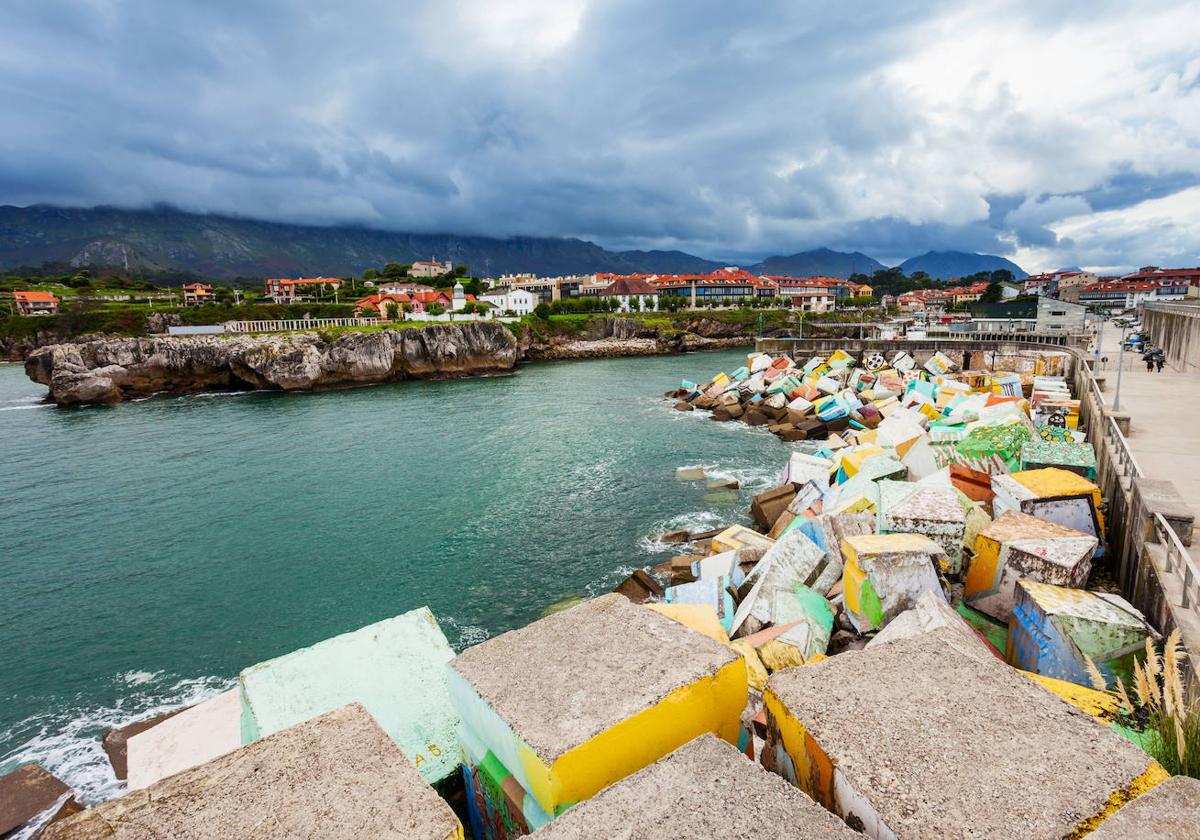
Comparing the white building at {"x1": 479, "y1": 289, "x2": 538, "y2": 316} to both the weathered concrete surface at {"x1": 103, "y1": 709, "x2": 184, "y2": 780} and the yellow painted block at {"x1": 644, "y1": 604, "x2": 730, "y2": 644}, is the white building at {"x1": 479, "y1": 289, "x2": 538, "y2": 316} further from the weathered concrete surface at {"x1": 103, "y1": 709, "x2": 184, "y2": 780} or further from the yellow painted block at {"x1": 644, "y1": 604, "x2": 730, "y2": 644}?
the yellow painted block at {"x1": 644, "y1": 604, "x2": 730, "y2": 644}

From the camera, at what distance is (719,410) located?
30.1m

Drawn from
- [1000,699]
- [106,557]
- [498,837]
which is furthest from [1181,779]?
[106,557]

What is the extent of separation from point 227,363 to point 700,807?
6233cm

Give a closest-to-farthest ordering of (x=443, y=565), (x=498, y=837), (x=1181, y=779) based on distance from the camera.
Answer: (x=1181, y=779) → (x=498, y=837) → (x=443, y=565)

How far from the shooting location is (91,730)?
9.32 meters

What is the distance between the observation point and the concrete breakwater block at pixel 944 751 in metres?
1.89

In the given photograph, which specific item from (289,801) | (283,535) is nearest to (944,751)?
(289,801)

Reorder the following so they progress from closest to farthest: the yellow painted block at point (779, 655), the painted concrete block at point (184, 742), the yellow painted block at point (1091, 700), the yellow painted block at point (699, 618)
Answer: the yellow painted block at point (1091, 700)
the yellow painted block at point (699, 618)
the painted concrete block at point (184, 742)
the yellow painted block at point (779, 655)

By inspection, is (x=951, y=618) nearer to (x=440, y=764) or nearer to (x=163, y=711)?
(x=440, y=764)

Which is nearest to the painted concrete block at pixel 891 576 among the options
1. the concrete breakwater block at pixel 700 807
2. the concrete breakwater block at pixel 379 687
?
the concrete breakwater block at pixel 379 687

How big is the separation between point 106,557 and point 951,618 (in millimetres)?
19860

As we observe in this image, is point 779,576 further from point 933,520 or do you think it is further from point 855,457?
point 855,457

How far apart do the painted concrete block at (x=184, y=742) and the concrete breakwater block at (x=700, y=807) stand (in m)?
5.05

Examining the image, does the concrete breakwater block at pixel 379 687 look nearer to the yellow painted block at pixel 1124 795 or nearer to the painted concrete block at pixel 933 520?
the yellow painted block at pixel 1124 795
